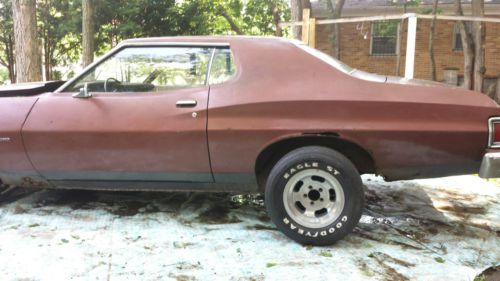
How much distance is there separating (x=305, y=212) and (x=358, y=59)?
1299cm

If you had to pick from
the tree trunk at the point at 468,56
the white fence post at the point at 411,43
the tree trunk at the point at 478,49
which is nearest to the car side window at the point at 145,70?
the white fence post at the point at 411,43

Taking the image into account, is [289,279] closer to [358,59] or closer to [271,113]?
[271,113]

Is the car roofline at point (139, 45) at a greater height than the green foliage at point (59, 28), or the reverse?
the green foliage at point (59, 28)

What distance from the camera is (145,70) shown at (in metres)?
3.89

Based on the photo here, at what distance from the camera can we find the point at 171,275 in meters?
3.02

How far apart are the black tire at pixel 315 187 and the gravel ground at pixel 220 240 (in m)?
0.12

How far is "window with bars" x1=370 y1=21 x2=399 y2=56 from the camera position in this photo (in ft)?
49.8

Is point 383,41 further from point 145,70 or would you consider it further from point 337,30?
point 145,70

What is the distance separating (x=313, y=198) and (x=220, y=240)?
78cm

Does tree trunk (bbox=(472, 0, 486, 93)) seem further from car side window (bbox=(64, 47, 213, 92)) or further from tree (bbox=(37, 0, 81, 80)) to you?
tree (bbox=(37, 0, 81, 80))

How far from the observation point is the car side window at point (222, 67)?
3645 mm

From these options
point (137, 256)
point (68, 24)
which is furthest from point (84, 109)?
point (68, 24)

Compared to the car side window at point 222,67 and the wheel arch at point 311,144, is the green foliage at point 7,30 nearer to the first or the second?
the car side window at point 222,67

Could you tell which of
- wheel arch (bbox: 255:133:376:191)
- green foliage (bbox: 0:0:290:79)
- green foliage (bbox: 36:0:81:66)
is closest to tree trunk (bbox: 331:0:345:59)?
green foliage (bbox: 0:0:290:79)
